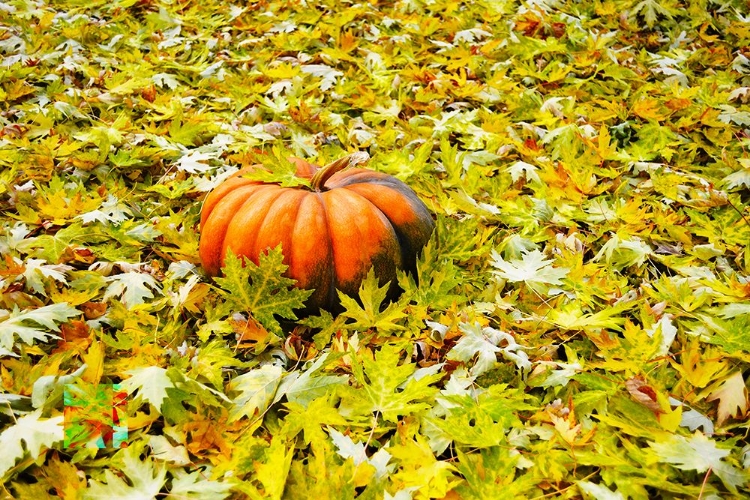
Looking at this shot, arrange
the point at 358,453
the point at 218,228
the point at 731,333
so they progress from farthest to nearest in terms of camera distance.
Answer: the point at 218,228
the point at 731,333
the point at 358,453

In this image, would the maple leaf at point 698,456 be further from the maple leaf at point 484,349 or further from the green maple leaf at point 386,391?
the green maple leaf at point 386,391

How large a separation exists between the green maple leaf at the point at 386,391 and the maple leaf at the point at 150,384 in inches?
17.9

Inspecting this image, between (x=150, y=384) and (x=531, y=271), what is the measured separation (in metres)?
1.25

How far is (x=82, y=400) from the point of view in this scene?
1447 millimetres

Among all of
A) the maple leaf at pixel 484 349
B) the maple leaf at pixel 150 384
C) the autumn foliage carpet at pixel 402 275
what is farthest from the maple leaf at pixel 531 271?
the maple leaf at pixel 150 384

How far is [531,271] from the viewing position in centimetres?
196

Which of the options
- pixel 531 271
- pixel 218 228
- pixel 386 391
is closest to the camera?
pixel 386 391

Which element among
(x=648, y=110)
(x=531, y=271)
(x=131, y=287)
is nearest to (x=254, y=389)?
(x=131, y=287)

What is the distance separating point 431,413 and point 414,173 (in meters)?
1.28

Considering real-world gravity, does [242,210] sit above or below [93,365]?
above

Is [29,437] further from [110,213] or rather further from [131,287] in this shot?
[110,213]

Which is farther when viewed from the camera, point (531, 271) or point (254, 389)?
point (531, 271)

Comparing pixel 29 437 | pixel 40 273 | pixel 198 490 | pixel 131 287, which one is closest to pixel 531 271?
pixel 198 490

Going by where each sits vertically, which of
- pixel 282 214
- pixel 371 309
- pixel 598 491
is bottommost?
pixel 598 491
